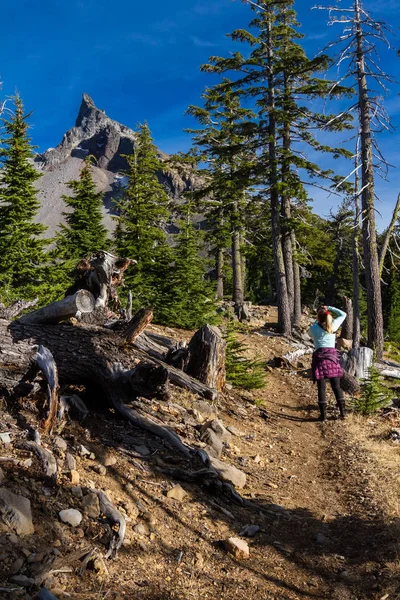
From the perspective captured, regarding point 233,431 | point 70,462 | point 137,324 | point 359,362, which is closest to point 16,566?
point 70,462

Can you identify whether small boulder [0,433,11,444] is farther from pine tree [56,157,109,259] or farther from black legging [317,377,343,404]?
pine tree [56,157,109,259]

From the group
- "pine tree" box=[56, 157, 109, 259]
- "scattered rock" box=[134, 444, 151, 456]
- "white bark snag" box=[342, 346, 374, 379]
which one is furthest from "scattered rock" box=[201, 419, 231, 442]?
"pine tree" box=[56, 157, 109, 259]

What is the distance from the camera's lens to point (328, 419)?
28.5ft

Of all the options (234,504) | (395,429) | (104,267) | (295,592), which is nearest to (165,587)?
(295,592)

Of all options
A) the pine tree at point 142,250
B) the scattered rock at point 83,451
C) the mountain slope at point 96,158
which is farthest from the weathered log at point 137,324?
the mountain slope at point 96,158

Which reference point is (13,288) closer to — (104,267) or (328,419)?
(104,267)

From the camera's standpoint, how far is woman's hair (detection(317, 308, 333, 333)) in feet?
28.4

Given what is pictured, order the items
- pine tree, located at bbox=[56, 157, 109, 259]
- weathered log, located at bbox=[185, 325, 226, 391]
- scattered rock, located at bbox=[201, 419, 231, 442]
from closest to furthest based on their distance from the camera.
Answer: scattered rock, located at bbox=[201, 419, 231, 442]
weathered log, located at bbox=[185, 325, 226, 391]
pine tree, located at bbox=[56, 157, 109, 259]

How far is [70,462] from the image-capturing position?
13.8ft

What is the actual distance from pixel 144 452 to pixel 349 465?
10.4 ft

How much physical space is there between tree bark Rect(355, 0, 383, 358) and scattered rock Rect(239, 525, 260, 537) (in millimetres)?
10872

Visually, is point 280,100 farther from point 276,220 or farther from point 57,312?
point 57,312

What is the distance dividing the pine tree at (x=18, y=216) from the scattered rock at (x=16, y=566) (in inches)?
449

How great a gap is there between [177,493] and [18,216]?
13.1 metres
